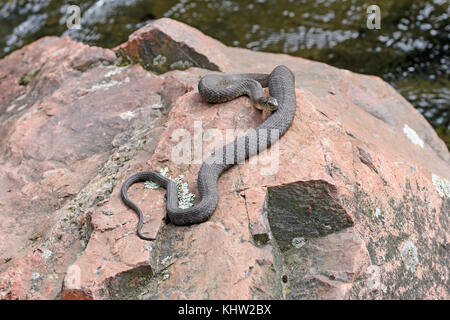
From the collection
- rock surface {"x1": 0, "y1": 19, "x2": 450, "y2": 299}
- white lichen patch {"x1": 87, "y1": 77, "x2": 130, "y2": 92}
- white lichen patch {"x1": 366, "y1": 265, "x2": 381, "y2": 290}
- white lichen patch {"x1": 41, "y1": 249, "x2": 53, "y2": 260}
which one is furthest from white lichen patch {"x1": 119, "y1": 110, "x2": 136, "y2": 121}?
white lichen patch {"x1": 366, "y1": 265, "x2": 381, "y2": 290}

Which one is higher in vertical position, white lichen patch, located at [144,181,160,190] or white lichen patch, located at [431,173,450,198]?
white lichen patch, located at [144,181,160,190]

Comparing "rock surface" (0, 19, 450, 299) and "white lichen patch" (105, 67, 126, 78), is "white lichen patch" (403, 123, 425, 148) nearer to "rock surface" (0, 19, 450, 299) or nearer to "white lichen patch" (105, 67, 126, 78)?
"rock surface" (0, 19, 450, 299)

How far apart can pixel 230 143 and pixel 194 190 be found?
0.63 metres

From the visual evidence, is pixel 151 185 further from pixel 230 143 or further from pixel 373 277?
pixel 373 277

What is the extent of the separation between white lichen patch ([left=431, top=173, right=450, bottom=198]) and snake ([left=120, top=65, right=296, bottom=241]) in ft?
5.93

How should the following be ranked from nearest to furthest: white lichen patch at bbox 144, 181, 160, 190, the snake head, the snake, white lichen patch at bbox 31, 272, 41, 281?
white lichen patch at bbox 31, 272, 41, 281 → the snake → white lichen patch at bbox 144, 181, 160, 190 → the snake head

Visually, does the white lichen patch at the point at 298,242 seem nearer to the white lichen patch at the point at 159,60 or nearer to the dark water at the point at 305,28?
the white lichen patch at the point at 159,60

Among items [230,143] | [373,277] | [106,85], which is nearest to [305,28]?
[106,85]

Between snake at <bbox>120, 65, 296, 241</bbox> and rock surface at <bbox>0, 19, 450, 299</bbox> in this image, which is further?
snake at <bbox>120, 65, 296, 241</bbox>

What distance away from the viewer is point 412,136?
6.92 metres

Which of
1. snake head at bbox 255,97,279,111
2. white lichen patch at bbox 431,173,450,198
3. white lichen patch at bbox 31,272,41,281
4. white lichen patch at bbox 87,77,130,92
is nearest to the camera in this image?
white lichen patch at bbox 31,272,41,281

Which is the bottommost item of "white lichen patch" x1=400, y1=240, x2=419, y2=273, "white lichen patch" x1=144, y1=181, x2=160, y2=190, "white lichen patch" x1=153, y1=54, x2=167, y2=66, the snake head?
"white lichen patch" x1=400, y1=240, x2=419, y2=273

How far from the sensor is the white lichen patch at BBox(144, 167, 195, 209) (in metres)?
4.72

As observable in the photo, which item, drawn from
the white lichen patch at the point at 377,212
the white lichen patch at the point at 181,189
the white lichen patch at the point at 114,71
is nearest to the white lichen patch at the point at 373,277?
the white lichen patch at the point at 377,212
